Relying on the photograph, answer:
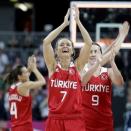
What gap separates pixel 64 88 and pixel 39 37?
9.35m

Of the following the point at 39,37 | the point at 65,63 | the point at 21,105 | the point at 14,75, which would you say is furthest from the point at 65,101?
the point at 39,37

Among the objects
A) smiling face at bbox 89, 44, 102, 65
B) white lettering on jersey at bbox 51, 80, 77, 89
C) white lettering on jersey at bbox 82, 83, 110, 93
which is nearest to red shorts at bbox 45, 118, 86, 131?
white lettering on jersey at bbox 51, 80, 77, 89

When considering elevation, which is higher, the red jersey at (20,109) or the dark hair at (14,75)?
the dark hair at (14,75)

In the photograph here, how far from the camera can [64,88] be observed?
874cm

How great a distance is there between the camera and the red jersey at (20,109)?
10297mm

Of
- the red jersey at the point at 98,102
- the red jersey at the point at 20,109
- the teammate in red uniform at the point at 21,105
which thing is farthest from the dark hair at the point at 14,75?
the red jersey at the point at 98,102

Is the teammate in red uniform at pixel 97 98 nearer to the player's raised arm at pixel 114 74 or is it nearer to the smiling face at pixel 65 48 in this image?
the player's raised arm at pixel 114 74

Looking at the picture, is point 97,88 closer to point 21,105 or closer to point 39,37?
point 21,105

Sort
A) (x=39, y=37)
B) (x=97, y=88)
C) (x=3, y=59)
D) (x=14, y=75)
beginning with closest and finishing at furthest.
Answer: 1. (x=97, y=88)
2. (x=14, y=75)
3. (x=3, y=59)
4. (x=39, y=37)

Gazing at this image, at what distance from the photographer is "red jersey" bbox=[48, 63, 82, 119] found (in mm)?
8688

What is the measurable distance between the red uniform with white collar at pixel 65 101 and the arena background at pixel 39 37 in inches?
102

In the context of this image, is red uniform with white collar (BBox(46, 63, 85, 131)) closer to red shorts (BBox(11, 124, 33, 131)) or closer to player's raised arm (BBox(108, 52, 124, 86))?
player's raised arm (BBox(108, 52, 124, 86))

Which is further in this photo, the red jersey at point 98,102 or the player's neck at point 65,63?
the red jersey at point 98,102

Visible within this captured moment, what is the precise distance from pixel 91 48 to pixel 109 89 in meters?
0.64
